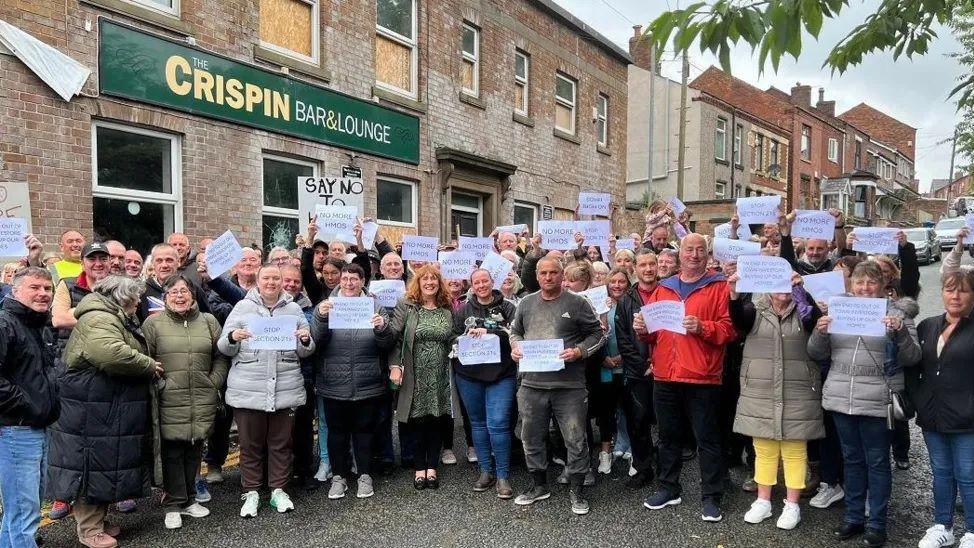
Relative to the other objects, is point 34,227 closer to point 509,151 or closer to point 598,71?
point 509,151

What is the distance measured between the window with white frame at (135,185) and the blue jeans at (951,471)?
823 centimetres

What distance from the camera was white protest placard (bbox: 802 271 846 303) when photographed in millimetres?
4234

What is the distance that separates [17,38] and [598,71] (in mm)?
14142

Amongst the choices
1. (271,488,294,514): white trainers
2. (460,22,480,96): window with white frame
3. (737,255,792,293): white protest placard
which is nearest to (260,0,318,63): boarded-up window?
(460,22,480,96): window with white frame

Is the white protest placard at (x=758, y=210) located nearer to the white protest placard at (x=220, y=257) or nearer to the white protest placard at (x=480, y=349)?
the white protest placard at (x=480, y=349)

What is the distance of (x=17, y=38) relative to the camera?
692cm

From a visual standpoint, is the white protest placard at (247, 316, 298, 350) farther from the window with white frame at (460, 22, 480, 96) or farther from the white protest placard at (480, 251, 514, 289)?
the window with white frame at (460, 22, 480, 96)

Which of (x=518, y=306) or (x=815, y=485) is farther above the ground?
(x=518, y=306)

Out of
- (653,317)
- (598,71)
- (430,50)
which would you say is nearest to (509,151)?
(430,50)

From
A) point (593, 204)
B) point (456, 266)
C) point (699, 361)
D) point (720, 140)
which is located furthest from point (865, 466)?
point (720, 140)

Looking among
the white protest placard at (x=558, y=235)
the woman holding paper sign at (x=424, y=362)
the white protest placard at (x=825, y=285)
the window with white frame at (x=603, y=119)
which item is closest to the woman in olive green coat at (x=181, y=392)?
the woman holding paper sign at (x=424, y=362)

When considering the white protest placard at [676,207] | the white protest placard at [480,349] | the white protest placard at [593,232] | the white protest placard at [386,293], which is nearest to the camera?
the white protest placard at [480,349]

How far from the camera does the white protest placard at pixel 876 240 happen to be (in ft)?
17.1

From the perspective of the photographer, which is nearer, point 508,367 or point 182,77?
point 508,367
